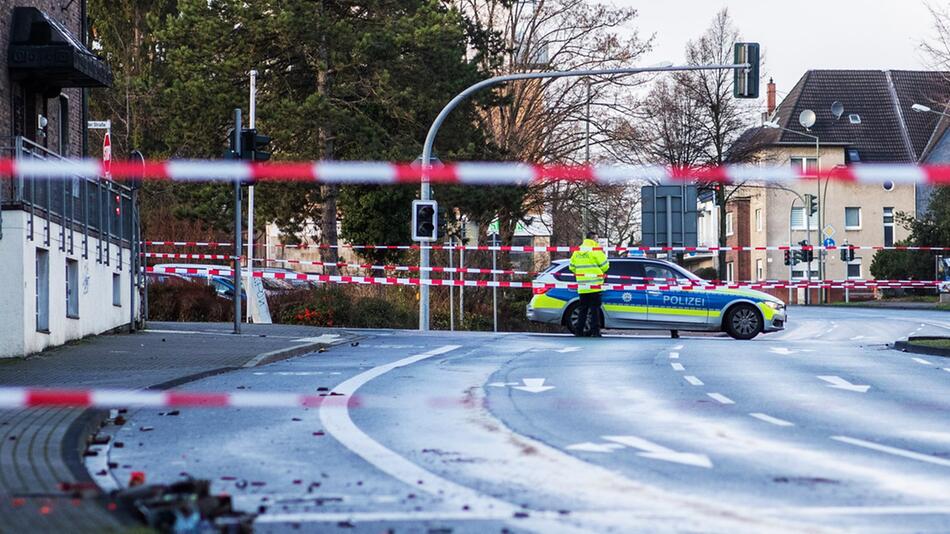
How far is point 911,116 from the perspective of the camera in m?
87.4

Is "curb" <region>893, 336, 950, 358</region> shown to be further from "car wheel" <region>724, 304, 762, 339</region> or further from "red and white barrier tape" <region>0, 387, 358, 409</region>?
"red and white barrier tape" <region>0, 387, 358, 409</region>

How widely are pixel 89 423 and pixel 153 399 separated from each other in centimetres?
269

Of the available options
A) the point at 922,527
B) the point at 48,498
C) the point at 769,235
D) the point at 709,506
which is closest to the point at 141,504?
the point at 48,498

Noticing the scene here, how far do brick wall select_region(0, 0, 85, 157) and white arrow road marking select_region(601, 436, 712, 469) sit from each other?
1216 centimetres

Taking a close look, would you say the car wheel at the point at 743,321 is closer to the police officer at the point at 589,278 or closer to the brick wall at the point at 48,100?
the police officer at the point at 589,278

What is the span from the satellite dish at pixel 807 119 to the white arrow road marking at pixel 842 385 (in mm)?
70492

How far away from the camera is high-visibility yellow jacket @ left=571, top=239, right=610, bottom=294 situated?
2614 centimetres

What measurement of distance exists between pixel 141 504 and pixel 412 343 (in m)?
17.4

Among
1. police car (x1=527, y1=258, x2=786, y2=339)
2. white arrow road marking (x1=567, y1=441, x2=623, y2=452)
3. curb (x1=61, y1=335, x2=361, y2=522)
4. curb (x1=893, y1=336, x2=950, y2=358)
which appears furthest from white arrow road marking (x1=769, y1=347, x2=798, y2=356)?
white arrow road marking (x1=567, y1=441, x2=623, y2=452)

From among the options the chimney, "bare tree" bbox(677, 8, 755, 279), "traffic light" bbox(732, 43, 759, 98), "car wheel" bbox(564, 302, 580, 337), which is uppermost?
the chimney

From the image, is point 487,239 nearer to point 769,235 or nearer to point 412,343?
point 412,343

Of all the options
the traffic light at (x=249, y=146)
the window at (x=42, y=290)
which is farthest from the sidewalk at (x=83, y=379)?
the traffic light at (x=249, y=146)

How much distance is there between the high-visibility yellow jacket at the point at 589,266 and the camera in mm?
26141

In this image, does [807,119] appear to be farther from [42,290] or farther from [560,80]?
[42,290]
